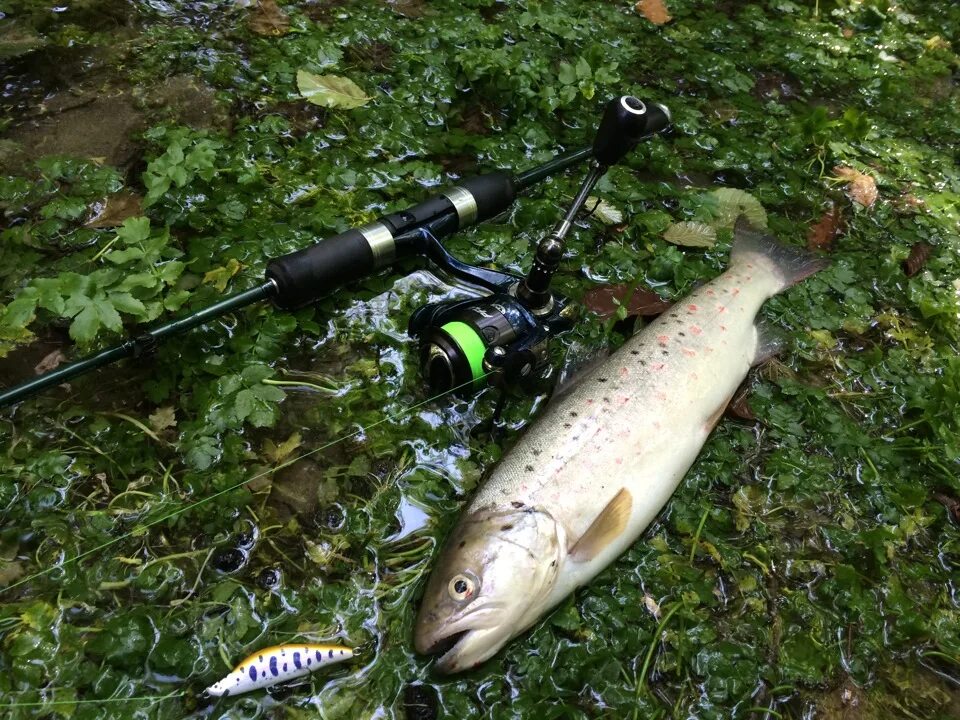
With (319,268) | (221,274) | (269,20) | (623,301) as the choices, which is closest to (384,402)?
(319,268)

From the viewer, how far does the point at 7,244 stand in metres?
3.15

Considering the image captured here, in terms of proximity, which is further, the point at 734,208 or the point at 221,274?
the point at 734,208

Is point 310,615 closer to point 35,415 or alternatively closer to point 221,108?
point 35,415

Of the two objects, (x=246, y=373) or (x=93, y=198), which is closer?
(x=246, y=373)

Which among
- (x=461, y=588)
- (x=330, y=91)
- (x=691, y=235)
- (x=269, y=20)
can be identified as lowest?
(x=461, y=588)

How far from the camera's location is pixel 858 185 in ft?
15.1

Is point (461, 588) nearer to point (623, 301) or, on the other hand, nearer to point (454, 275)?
point (454, 275)

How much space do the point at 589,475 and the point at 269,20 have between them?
412cm

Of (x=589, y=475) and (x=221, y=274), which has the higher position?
(x=221, y=274)

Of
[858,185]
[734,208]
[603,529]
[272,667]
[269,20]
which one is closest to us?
[272,667]

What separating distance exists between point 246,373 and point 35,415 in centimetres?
87

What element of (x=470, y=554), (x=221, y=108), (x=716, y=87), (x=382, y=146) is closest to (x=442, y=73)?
(x=382, y=146)

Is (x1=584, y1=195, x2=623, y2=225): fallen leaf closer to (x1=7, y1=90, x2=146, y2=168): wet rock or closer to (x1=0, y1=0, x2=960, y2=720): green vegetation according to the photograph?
(x1=0, y1=0, x2=960, y2=720): green vegetation

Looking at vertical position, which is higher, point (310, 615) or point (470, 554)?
point (470, 554)
